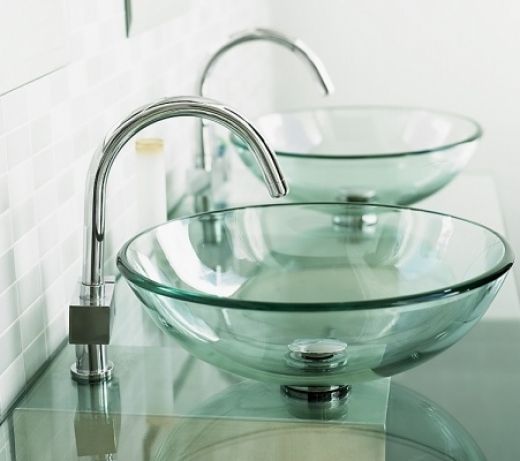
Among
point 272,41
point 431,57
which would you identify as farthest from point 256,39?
point 431,57

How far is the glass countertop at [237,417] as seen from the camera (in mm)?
1146

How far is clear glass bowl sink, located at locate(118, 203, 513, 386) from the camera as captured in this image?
114 centimetres

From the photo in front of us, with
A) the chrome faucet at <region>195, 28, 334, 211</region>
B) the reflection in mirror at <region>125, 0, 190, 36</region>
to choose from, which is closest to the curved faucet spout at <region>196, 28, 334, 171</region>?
the chrome faucet at <region>195, 28, 334, 211</region>

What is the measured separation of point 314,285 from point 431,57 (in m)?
1.93

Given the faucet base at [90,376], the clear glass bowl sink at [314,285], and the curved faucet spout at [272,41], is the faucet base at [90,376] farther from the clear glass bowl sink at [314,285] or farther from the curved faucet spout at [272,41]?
the curved faucet spout at [272,41]

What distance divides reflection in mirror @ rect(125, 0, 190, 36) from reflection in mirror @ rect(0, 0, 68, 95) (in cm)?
32

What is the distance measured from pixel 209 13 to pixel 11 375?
1.30m

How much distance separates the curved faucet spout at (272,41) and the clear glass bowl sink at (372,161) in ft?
0.28

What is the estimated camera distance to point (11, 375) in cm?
125

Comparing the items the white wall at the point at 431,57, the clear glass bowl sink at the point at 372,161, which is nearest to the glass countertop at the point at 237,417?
the clear glass bowl sink at the point at 372,161

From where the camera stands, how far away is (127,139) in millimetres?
1209

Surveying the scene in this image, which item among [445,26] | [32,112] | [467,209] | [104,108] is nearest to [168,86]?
[104,108]

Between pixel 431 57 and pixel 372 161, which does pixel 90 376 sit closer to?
pixel 372 161

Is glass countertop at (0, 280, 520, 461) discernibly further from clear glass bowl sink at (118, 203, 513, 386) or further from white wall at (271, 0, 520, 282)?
white wall at (271, 0, 520, 282)
